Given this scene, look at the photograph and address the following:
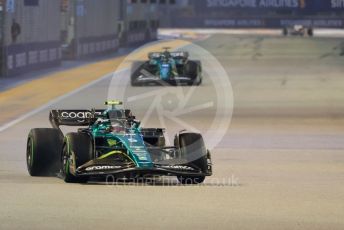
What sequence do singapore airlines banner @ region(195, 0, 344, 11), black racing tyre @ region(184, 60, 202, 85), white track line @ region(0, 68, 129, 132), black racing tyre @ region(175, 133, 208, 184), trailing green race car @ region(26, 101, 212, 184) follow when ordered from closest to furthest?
trailing green race car @ region(26, 101, 212, 184) < black racing tyre @ region(175, 133, 208, 184) < white track line @ region(0, 68, 129, 132) < black racing tyre @ region(184, 60, 202, 85) < singapore airlines banner @ region(195, 0, 344, 11)

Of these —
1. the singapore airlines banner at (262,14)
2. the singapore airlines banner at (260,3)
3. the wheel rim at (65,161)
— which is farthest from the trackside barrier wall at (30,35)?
the singapore airlines banner at (262,14)

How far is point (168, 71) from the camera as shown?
40.1 meters

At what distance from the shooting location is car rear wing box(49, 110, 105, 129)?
17438 mm

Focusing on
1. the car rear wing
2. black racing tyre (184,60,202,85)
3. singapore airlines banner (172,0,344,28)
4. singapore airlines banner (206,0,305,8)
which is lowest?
singapore airlines banner (172,0,344,28)

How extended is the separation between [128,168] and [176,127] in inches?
424

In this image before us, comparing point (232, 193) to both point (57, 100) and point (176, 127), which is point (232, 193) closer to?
point (176, 127)

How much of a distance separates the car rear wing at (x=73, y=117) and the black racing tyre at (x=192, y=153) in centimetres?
176

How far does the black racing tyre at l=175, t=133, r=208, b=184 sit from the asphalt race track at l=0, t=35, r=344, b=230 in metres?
0.19

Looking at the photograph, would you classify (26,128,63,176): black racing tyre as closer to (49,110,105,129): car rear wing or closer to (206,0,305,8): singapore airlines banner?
(49,110,105,129): car rear wing

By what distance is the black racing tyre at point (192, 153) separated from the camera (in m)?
15.6

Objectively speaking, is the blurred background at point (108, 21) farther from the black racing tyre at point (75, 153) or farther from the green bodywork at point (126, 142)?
the black racing tyre at point (75, 153)

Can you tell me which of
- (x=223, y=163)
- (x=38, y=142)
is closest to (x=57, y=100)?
(x=223, y=163)

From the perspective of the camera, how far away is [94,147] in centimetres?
1567

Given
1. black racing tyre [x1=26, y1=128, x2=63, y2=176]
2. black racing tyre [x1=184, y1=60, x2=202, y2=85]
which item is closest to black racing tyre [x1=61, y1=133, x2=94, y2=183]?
black racing tyre [x1=26, y1=128, x2=63, y2=176]
